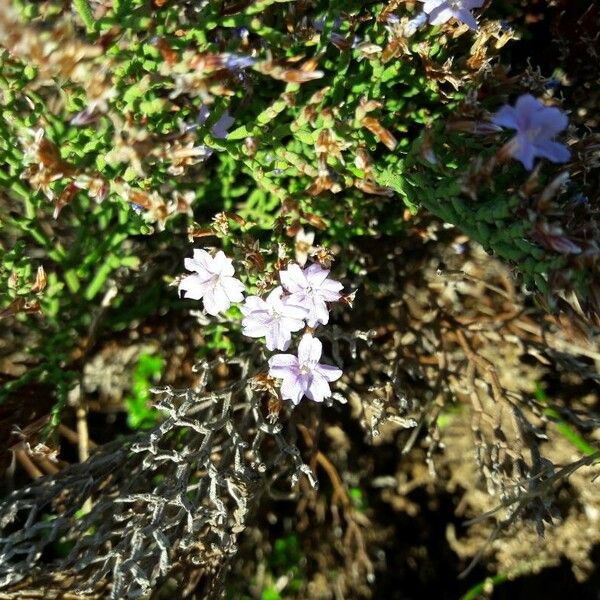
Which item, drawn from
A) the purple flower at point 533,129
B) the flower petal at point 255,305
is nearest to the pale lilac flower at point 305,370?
the flower petal at point 255,305

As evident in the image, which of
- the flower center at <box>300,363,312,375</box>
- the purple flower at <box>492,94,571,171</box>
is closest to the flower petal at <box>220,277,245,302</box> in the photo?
the flower center at <box>300,363,312,375</box>

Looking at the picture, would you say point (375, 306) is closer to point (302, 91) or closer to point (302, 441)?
point (302, 441)

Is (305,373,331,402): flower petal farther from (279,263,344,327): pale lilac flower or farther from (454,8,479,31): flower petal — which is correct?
(454,8,479,31): flower petal

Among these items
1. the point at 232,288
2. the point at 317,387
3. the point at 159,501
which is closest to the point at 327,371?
the point at 317,387

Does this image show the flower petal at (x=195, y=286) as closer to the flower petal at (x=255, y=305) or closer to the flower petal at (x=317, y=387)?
the flower petal at (x=255, y=305)

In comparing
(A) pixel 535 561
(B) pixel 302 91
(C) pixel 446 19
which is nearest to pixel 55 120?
(B) pixel 302 91

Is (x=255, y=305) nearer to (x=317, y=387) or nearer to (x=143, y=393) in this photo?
(x=317, y=387)
